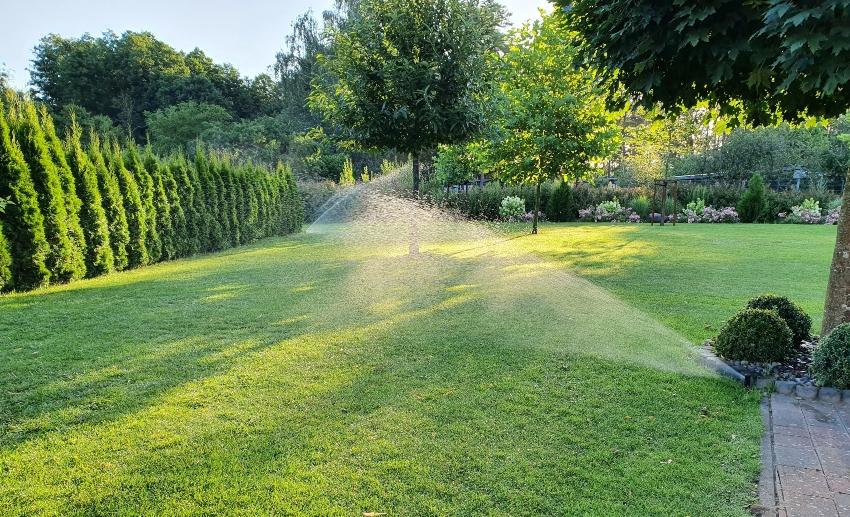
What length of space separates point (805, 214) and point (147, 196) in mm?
21586

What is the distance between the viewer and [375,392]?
3215 millimetres

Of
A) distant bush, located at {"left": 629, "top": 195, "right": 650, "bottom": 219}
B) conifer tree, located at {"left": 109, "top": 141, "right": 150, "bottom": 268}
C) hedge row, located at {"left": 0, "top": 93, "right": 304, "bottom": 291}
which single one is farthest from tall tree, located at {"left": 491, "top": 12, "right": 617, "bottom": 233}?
distant bush, located at {"left": 629, "top": 195, "right": 650, "bottom": 219}

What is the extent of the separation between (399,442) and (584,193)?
19154 mm

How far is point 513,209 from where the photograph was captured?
1881cm

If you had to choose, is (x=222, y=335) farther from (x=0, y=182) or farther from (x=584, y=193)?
(x=584, y=193)

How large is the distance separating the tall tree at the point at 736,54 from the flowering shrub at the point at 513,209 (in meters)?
14.8

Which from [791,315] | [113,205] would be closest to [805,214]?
[791,315]

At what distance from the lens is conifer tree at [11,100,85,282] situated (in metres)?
6.84

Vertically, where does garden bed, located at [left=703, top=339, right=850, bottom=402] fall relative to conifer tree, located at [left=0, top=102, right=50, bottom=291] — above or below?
below

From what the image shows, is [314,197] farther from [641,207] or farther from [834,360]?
[834,360]

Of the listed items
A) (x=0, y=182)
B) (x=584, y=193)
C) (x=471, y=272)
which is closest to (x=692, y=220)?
(x=584, y=193)

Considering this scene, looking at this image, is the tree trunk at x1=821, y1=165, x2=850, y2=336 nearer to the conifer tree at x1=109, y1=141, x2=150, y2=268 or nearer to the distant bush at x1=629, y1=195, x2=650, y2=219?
the conifer tree at x1=109, y1=141, x2=150, y2=268

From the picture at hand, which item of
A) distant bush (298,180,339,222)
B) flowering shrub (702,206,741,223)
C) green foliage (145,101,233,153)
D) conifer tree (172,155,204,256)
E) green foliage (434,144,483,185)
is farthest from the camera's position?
green foliage (145,101,233,153)

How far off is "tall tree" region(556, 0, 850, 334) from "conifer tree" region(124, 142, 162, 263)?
860 centimetres
